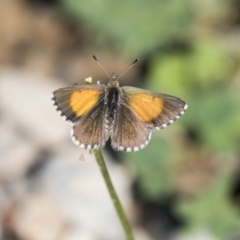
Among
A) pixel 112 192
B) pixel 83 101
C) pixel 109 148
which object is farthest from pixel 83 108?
pixel 109 148

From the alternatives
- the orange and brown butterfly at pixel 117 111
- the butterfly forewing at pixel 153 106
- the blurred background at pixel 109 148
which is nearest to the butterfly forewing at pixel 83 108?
the orange and brown butterfly at pixel 117 111

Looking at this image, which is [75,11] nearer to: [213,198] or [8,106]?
[8,106]

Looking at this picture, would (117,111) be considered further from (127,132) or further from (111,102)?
(127,132)

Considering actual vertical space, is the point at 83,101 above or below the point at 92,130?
above

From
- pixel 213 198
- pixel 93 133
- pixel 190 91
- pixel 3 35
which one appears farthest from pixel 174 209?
pixel 3 35

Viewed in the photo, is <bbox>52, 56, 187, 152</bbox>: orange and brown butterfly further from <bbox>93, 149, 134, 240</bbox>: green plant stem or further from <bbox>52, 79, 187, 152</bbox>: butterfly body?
<bbox>93, 149, 134, 240</bbox>: green plant stem

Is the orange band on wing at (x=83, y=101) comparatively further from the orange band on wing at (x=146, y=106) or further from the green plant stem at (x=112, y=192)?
the green plant stem at (x=112, y=192)

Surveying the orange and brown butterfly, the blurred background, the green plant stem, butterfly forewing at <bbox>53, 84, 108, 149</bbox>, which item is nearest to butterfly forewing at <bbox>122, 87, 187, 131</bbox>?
the orange and brown butterfly
